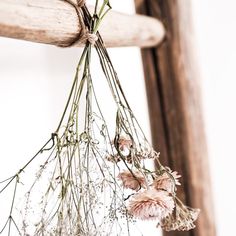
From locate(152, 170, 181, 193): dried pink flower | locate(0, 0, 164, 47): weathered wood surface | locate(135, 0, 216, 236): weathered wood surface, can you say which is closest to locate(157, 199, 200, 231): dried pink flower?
locate(152, 170, 181, 193): dried pink flower

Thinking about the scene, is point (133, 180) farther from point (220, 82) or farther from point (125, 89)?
point (220, 82)

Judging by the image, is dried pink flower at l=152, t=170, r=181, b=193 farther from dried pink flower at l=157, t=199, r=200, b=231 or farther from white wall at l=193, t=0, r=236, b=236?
white wall at l=193, t=0, r=236, b=236

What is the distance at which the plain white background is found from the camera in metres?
1.20

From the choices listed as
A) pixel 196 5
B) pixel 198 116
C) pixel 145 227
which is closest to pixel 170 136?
pixel 198 116

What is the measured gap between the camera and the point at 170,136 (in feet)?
4.80

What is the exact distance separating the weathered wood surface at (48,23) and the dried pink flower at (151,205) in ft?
1.16

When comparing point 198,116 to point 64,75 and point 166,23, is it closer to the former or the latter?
point 166,23

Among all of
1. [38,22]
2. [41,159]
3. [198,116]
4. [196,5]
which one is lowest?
[41,159]

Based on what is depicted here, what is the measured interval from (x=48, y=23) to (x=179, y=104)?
634 mm

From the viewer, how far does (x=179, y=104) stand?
1.44 m

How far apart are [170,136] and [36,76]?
442mm

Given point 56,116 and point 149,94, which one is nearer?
point 56,116

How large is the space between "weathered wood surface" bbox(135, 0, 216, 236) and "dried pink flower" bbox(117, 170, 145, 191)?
2.01 ft

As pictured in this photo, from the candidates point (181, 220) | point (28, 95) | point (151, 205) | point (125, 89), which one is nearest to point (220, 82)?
point (125, 89)
